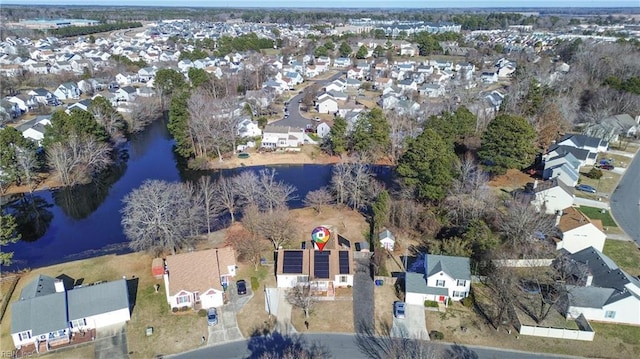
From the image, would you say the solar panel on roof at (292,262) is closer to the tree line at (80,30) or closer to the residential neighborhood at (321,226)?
the residential neighborhood at (321,226)

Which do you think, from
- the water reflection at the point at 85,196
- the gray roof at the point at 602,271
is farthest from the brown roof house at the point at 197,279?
the gray roof at the point at 602,271

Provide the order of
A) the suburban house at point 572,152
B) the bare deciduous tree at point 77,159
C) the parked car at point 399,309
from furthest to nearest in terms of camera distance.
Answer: the suburban house at point 572,152, the bare deciduous tree at point 77,159, the parked car at point 399,309

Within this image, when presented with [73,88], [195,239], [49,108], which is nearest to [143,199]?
[195,239]

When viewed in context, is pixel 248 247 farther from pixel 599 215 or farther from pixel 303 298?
pixel 599 215

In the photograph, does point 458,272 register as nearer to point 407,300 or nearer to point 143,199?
point 407,300

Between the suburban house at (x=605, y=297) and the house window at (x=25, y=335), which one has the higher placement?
the suburban house at (x=605, y=297)

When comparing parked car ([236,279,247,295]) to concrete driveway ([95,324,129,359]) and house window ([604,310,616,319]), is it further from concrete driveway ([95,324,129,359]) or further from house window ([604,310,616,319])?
house window ([604,310,616,319])

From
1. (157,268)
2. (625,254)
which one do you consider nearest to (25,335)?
(157,268)
